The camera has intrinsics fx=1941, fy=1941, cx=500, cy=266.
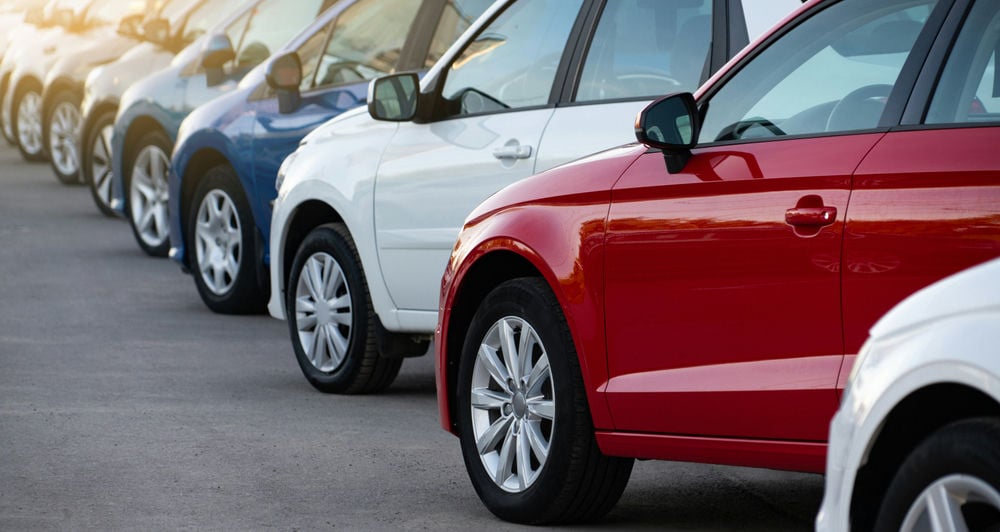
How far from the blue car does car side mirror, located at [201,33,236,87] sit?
1.14m

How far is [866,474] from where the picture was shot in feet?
12.6

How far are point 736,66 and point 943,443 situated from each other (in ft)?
6.74

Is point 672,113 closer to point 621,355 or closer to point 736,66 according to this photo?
point 736,66

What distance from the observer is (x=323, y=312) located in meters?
8.90

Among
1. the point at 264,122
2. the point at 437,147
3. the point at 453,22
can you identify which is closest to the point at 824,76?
the point at 437,147

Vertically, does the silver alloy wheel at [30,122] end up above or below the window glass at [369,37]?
below

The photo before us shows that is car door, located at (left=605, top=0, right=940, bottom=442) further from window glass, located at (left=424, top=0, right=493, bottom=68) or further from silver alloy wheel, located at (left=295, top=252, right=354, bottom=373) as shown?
window glass, located at (left=424, top=0, right=493, bottom=68)

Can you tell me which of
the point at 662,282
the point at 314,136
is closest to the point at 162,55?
the point at 314,136

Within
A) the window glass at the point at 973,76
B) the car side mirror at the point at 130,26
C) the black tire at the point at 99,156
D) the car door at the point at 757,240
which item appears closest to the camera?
the window glass at the point at 973,76

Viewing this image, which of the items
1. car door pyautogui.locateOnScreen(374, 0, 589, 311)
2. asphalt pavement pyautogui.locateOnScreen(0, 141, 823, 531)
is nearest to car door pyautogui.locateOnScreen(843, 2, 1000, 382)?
asphalt pavement pyautogui.locateOnScreen(0, 141, 823, 531)

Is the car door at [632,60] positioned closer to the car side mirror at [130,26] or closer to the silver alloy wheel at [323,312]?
the silver alloy wheel at [323,312]

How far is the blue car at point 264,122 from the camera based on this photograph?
10352 millimetres

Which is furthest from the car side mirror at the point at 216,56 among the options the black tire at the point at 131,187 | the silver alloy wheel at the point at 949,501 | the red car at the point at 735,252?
the silver alloy wheel at the point at 949,501

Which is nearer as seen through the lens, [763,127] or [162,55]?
[763,127]
